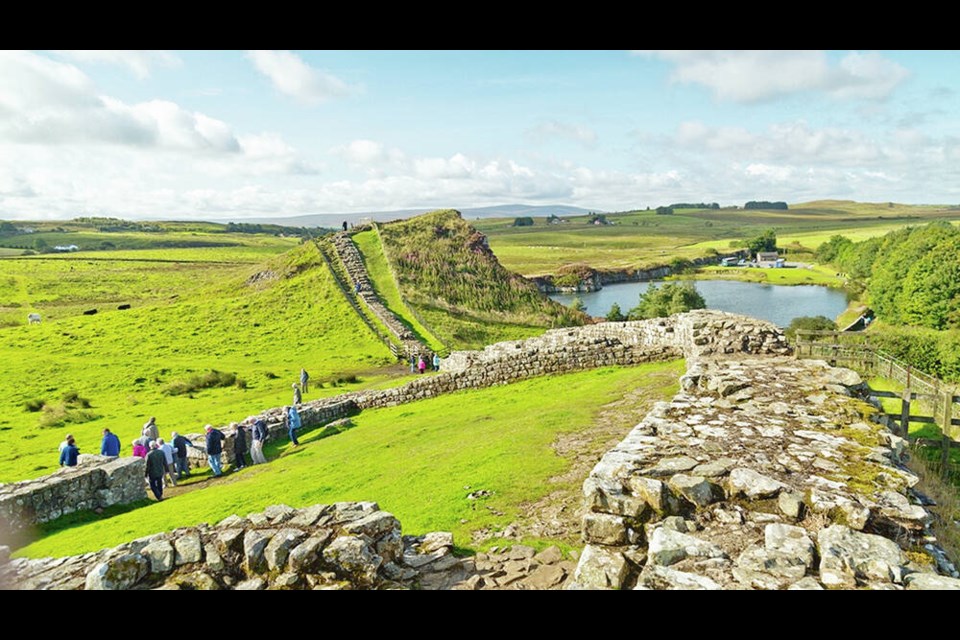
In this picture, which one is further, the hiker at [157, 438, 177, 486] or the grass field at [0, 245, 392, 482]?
the grass field at [0, 245, 392, 482]

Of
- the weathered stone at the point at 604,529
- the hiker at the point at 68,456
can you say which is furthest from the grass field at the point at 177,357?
the weathered stone at the point at 604,529

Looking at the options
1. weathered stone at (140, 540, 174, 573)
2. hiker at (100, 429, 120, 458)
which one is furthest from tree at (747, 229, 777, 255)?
weathered stone at (140, 540, 174, 573)

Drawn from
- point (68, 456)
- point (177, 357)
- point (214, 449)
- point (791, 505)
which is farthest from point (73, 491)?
point (177, 357)

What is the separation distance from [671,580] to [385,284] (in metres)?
42.7

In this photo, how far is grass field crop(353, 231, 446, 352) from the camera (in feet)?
129

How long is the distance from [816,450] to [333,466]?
33.2 feet

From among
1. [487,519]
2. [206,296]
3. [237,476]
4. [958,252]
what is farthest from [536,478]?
[958,252]

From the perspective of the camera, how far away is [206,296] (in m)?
48.5

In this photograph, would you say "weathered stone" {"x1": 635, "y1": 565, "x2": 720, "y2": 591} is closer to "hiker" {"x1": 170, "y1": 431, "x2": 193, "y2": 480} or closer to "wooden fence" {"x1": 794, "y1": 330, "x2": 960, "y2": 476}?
"wooden fence" {"x1": 794, "y1": 330, "x2": 960, "y2": 476}

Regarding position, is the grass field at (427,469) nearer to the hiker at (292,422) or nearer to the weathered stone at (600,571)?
the hiker at (292,422)

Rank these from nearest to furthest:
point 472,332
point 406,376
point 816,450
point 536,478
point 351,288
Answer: point 816,450 → point 536,478 → point 406,376 → point 472,332 → point 351,288

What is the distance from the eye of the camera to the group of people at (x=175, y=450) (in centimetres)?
1496

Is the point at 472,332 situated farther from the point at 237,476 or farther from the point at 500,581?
the point at 500,581

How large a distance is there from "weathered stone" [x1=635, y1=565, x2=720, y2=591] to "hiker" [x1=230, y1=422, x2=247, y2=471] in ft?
47.8
